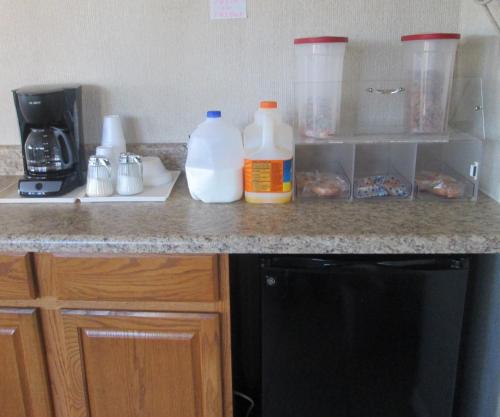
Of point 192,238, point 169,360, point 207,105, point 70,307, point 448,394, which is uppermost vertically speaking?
point 207,105

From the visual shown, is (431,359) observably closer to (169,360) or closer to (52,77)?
(169,360)

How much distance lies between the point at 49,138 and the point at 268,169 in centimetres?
69

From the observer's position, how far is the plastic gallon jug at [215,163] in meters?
1.50

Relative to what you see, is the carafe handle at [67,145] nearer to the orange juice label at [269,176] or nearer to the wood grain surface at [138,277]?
the wood grain surface at [138,277]

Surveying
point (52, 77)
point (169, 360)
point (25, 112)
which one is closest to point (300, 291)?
point (169, 360)

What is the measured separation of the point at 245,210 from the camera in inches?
57.8

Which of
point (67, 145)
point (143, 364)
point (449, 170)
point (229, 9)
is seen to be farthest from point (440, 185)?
point (67, 145)

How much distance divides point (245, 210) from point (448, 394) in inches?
28.5

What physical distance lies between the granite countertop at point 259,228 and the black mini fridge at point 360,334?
6 centimetres

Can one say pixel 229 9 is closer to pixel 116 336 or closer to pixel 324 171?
pixel 324 171

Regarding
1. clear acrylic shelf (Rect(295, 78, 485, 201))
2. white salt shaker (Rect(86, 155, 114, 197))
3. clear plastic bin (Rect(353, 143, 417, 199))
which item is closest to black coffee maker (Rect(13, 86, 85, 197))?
white salt shaker (Rect(86, 155, 114, 197))

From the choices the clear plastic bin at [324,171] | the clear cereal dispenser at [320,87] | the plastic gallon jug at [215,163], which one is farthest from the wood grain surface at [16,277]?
the clear cereal dispenser at [320,87]

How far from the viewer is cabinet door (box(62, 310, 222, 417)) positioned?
4.43 feet

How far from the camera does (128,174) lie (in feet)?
5.18
